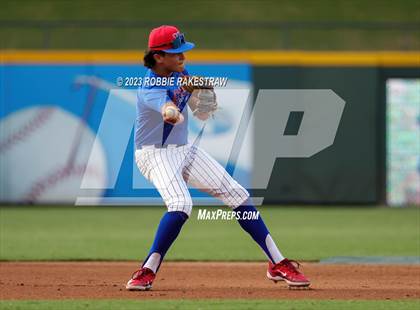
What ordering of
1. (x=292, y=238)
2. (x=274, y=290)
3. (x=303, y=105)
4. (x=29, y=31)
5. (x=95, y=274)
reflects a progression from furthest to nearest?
(x=29, y=31)
(x=303, y=105)
(x=292, y=238)
(x=95, y=274)
(x=274, y=290)

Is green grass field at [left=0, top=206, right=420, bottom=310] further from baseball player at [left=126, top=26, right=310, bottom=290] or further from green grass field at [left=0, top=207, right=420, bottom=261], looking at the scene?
baseball player at [left=126, top=26, right=310, bottom=290]

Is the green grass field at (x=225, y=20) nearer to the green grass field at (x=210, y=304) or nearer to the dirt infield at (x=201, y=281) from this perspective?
the dirt infield at (x=201, y=281)

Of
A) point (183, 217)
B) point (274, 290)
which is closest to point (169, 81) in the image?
point (183, 217)

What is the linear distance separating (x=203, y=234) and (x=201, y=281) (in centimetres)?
533

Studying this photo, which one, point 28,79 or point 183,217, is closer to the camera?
point 183,217

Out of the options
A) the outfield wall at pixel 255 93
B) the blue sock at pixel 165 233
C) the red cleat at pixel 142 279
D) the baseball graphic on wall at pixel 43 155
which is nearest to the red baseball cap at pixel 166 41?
the blue sock at pixel 165 233

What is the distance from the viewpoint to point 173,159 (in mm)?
6914

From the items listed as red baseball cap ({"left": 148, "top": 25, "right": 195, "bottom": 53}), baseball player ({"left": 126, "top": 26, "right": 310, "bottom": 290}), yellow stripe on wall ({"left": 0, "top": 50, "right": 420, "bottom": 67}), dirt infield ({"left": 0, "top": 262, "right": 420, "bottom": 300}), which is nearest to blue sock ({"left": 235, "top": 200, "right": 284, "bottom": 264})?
baseball player ({"left": 126, "top": 26, "right": 310, "bottom": 290})

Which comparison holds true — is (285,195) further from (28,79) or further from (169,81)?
(169,81)

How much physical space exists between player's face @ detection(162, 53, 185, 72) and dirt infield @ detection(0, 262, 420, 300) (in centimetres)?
165

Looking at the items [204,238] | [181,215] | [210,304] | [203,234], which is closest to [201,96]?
[181,215]

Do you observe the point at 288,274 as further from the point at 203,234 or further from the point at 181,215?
the point at 203,234

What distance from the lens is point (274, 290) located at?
719 centimetres

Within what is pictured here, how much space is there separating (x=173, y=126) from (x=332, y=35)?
48.2 feet
